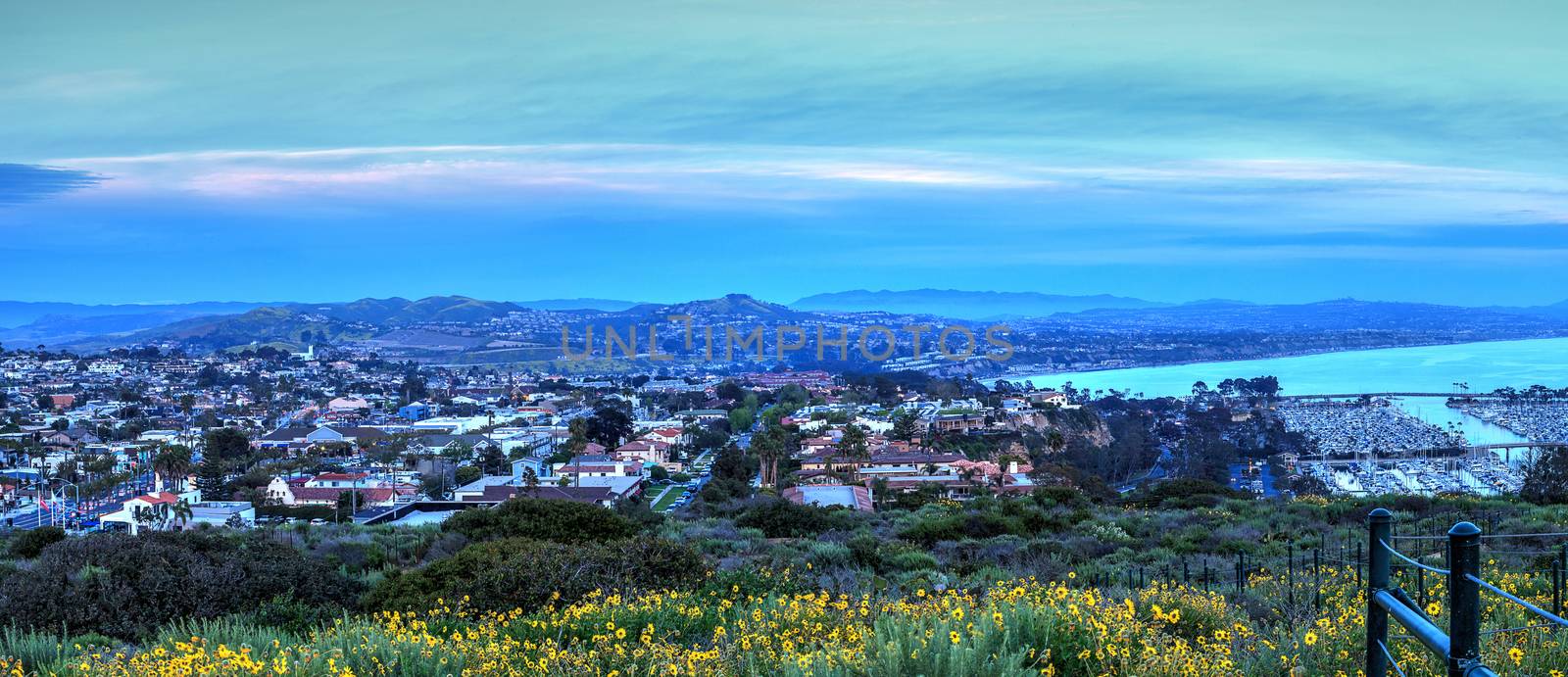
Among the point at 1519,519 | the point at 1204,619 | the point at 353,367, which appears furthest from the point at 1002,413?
the point at 353,367

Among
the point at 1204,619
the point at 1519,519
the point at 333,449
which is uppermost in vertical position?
the point at 1204,619

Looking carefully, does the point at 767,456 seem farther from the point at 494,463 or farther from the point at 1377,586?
the point at 1377,586

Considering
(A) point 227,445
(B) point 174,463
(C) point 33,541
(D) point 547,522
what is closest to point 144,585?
(D) point 547,522

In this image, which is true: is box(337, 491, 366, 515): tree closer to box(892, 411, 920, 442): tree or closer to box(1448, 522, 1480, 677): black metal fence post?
box(892, 411, 920, 442): tree

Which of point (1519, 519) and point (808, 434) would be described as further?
point (808, 434)

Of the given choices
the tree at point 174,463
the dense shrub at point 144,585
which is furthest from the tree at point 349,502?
the dense shrub at point 144,585

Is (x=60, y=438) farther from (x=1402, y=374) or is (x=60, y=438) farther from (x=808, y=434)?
(x=1402, y=374)

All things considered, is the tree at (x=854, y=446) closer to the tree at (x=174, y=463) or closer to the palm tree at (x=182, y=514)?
the palm tree at (x=182, y=514)
